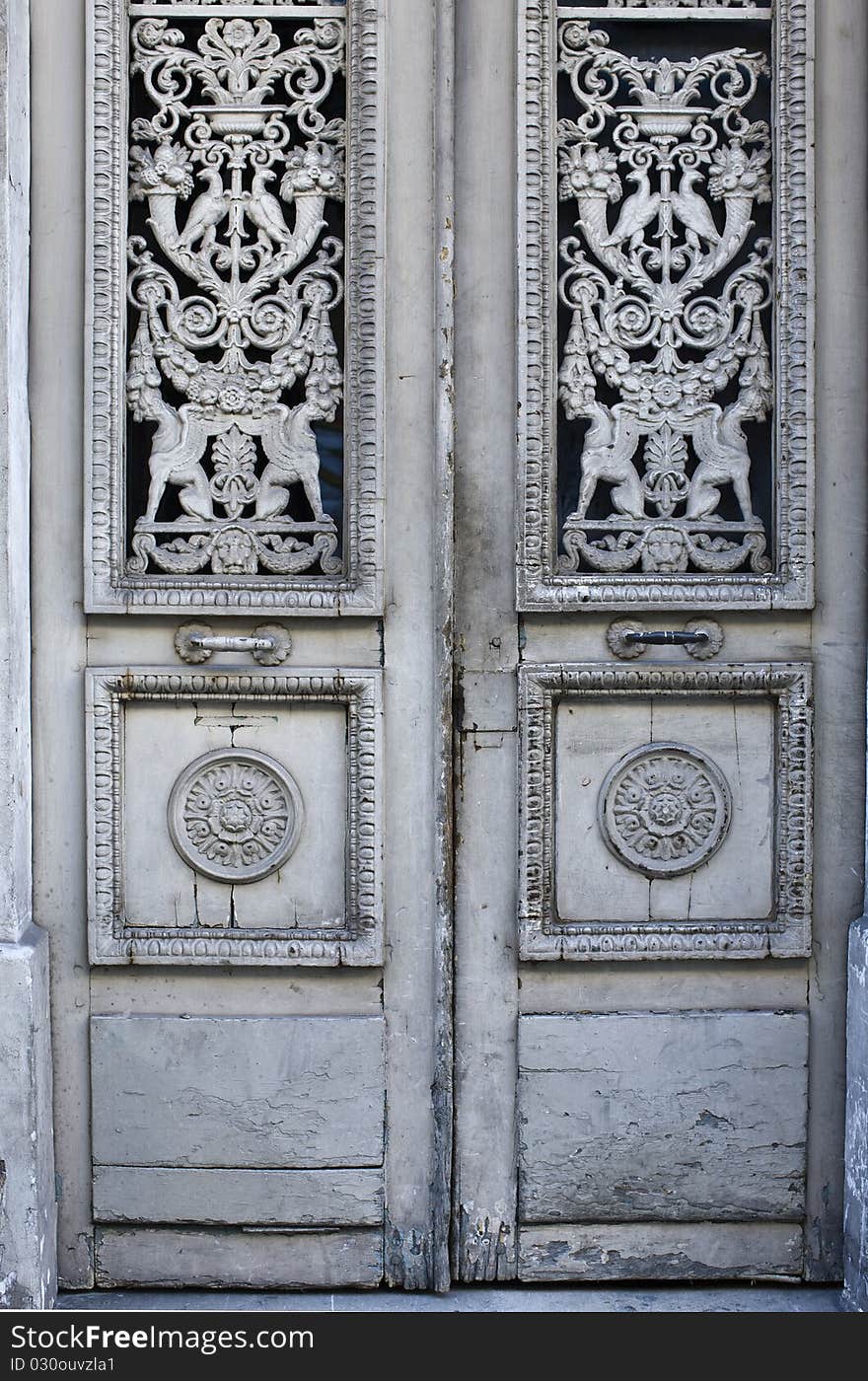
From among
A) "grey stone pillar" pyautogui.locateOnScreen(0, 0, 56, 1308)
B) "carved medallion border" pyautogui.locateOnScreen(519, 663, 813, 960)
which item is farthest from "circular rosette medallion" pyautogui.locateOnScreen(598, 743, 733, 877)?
"grey stone pillar" pyautogui.locateOnScreen(0, 0, 56, 1308)

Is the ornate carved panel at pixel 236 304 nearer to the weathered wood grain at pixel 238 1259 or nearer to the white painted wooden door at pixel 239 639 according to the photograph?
the white painted wooden door at pixel 239 639

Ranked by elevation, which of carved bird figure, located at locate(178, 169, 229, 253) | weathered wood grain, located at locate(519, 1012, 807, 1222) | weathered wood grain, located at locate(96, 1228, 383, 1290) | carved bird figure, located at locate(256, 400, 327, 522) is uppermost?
carved bird figure, located at locate(178, 169, 229, 253)

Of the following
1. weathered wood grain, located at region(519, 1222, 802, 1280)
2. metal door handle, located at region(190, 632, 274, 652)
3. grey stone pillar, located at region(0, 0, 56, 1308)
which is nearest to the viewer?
grey stone pillar, located at region(0, 0, 56, 1308)

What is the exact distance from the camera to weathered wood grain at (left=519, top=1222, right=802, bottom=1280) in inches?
113

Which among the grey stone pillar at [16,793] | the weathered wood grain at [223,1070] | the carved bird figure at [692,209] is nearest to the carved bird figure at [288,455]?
the grey stone pillar at [16,793]

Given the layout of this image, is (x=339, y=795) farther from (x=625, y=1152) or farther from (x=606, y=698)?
(x=625, y=1152)

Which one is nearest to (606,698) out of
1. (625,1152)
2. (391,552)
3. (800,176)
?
(391,552)

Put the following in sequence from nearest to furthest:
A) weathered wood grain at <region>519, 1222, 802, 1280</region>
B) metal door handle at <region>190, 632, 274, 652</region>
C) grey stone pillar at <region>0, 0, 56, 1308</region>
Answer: grey stone pillar at <region>0, 0, 56, 1308</region>, metal door handle at <region>190, 632, 274, 652</region>, weathered wood grain at <region>519, 1222, 802, 1280</region>

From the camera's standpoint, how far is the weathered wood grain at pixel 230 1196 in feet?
9.30

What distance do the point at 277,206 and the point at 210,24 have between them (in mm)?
422

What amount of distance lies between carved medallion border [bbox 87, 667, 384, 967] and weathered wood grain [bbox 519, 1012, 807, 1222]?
50 centimetres

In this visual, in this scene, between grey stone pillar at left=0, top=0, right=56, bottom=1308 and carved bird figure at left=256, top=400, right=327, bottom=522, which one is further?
carved bird figure at left=256, top=400, right=327, bottom=522

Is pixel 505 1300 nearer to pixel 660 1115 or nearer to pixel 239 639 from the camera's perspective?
pixel 660 1115

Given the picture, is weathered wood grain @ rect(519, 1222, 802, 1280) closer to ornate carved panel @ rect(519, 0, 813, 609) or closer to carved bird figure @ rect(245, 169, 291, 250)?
ornate carved panel @ rect(519, 0, 813, 609)
